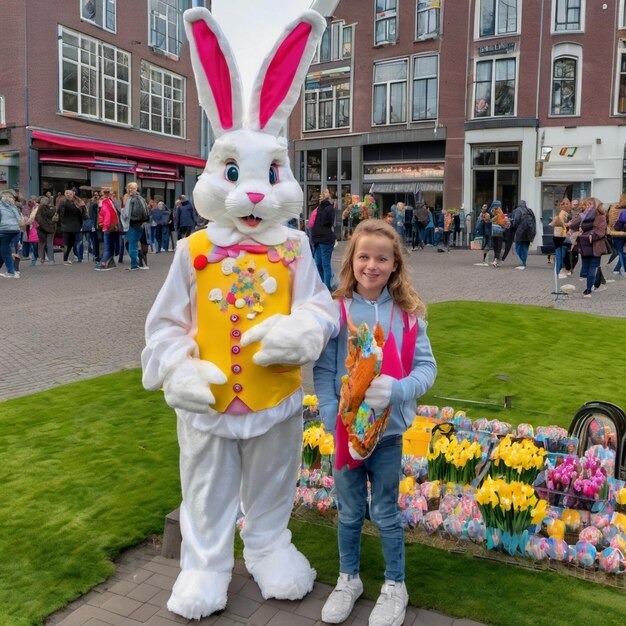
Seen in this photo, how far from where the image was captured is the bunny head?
3.17 metres

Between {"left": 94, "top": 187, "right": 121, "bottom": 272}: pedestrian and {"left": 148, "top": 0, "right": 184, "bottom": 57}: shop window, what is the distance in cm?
1455

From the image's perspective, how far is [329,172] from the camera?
32.6 meters

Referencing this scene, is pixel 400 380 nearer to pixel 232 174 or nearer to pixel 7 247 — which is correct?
pixel 232 174

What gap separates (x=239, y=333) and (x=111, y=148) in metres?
23.0

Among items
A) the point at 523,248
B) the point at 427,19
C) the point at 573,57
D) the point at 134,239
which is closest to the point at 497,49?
the point at 573,57

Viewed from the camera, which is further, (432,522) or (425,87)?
(425,87)

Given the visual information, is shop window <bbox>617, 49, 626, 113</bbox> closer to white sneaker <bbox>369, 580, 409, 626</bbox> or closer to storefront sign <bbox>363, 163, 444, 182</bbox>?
storefront sign <bbox>363, 163, 444, 182</bbox>

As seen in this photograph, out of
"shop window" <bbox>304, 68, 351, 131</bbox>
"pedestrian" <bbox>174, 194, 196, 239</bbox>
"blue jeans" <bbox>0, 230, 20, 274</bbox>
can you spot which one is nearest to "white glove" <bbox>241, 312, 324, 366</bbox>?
"blue jeans" <bbox>0, 230, 20, 274</bbox>

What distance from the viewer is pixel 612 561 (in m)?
3.37

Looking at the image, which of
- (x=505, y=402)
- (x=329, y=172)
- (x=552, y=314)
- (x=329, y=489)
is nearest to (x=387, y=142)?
(x=329, y=172)

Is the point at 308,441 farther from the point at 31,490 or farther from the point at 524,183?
the point at 524,183

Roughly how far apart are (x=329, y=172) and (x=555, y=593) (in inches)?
1190

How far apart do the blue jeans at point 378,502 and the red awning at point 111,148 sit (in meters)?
21.2

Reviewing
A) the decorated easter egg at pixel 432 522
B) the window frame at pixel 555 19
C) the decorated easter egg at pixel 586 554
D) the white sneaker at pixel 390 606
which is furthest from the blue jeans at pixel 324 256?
the window frame at pixel 555 19
